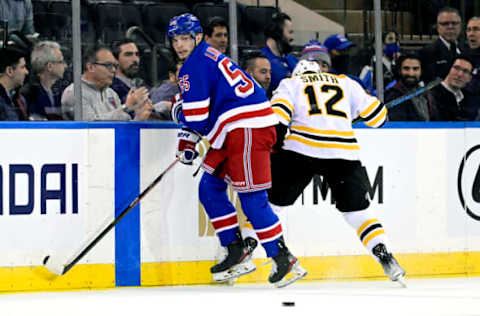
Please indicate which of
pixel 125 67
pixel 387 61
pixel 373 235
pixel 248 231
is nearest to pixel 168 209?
pixel 248 231

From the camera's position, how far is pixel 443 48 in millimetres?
5902

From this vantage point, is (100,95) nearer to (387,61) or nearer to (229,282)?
(229,282)

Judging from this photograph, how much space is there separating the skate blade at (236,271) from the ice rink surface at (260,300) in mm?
70

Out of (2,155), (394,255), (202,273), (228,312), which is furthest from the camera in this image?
(394,255)

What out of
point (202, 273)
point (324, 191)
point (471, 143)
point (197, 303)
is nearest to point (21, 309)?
point (197, 303)

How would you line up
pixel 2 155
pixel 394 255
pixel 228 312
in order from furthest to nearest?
1. pixel 394 255
2. pixel 2 155
3. pixel 228 312

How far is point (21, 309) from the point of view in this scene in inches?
172

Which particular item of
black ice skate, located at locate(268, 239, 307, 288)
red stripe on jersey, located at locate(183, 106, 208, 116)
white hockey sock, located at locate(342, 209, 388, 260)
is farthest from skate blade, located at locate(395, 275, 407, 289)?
red stripe on jersey, located at locate(183, 106, 208, 116)

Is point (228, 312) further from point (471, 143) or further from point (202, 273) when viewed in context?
point (471, 143)

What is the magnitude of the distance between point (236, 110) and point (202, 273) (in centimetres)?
101

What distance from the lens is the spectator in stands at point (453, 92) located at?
588 centimetres

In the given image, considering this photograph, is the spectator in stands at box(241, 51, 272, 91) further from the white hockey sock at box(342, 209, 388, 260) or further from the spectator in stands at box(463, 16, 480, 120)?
the spectator in stands at box(463, 16, 480, 120)

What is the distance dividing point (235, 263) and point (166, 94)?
1046mm

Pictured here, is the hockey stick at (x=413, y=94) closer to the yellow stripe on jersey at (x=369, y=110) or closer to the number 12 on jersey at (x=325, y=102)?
the yellow stripe on jersey at (x=369, y=110)
